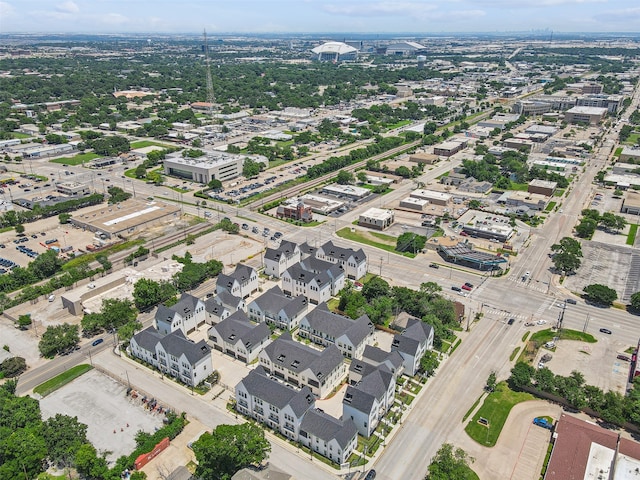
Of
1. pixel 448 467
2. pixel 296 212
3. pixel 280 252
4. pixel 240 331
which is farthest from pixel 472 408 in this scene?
pixel 296 212

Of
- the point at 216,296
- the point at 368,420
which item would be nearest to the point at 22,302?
the point at 216,296

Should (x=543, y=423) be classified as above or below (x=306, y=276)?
below

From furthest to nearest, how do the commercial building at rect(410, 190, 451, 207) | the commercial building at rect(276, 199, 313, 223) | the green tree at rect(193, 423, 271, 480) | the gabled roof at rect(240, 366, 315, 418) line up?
the commercial building at rect(410, 190, 451, 207), the commercial building at rect(276, 199, 313, 223), the gabled roof at rect(240, 366, 315, 418), the green tree at rect(193, 423, 271, 480)

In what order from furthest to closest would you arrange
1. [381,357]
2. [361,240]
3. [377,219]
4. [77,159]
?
[77,159] → [377,219] → [361,240] → [381,357]

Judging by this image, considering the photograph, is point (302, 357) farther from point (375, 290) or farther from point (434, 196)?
point (434, 196)

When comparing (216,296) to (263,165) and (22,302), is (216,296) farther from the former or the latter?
(263,165)

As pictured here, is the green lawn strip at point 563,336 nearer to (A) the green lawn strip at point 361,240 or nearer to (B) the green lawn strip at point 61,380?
(A) the green lawn strip at point 361,240

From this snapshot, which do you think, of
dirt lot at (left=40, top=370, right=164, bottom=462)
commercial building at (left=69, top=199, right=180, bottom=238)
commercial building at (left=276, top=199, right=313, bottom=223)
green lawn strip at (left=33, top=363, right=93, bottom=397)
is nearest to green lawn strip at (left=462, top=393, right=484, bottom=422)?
dirt lot at (left=40, top=370, right=164, bottom=462)

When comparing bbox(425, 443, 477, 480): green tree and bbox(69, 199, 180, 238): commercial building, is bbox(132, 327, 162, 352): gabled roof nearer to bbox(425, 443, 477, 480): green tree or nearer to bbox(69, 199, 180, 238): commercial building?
bbox(425, 443, 477, 480): green tree
